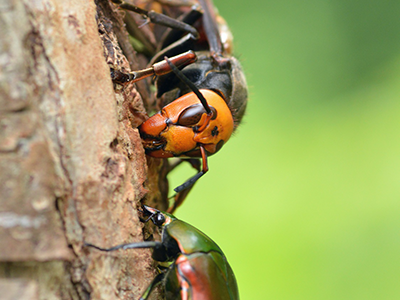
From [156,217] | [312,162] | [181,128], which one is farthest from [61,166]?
[312,162]

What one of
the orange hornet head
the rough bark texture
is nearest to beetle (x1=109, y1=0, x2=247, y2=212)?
the orange hornet head

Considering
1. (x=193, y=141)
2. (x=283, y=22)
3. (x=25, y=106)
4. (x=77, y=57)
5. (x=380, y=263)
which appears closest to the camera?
(x=25, y=106)

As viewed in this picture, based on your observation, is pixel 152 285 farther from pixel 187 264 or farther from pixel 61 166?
pixel 61 166

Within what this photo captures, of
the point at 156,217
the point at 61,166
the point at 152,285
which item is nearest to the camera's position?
the point at 61,166

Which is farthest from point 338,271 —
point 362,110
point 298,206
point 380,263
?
point 362,110

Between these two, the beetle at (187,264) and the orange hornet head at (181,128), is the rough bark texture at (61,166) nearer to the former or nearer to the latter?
the beetle at (187,264)

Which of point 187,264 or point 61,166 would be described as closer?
point 61,166

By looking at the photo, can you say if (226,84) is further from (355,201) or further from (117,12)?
Answer: (355,201)

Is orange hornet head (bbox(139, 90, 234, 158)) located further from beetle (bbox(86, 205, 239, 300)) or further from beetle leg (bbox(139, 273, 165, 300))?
beetle leg (bbox(139, 273, 165, 300))
